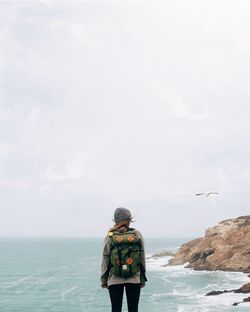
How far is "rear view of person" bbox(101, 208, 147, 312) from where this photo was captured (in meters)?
7.33

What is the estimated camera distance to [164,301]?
2820 inches

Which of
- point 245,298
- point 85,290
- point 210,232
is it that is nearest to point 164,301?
point 245,298

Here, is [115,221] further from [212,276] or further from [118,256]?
[212,276]

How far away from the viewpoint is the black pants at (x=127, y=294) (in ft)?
24.9

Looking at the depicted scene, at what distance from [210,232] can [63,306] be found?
4820cm

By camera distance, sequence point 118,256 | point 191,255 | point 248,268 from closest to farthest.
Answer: point 118,256
point 248,268
point 191,255

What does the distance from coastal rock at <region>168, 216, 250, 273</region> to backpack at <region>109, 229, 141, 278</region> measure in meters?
93.3

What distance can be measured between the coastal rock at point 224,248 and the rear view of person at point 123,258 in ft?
306

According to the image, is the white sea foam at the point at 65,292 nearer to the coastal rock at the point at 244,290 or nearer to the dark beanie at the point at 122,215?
the coastal rock at the point at 244,290

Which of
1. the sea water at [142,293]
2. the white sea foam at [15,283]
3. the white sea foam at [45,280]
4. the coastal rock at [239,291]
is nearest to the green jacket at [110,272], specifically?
the sea water at [142,293]

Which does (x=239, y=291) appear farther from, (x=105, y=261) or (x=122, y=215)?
(x=122, y=215)

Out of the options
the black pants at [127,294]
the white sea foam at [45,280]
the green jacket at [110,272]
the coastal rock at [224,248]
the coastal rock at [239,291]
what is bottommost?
the coastal rock at [239,291]

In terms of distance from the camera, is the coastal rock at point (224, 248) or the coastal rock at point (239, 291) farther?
the coastal rock at point (224, 248)

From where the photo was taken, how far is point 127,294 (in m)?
7.70
